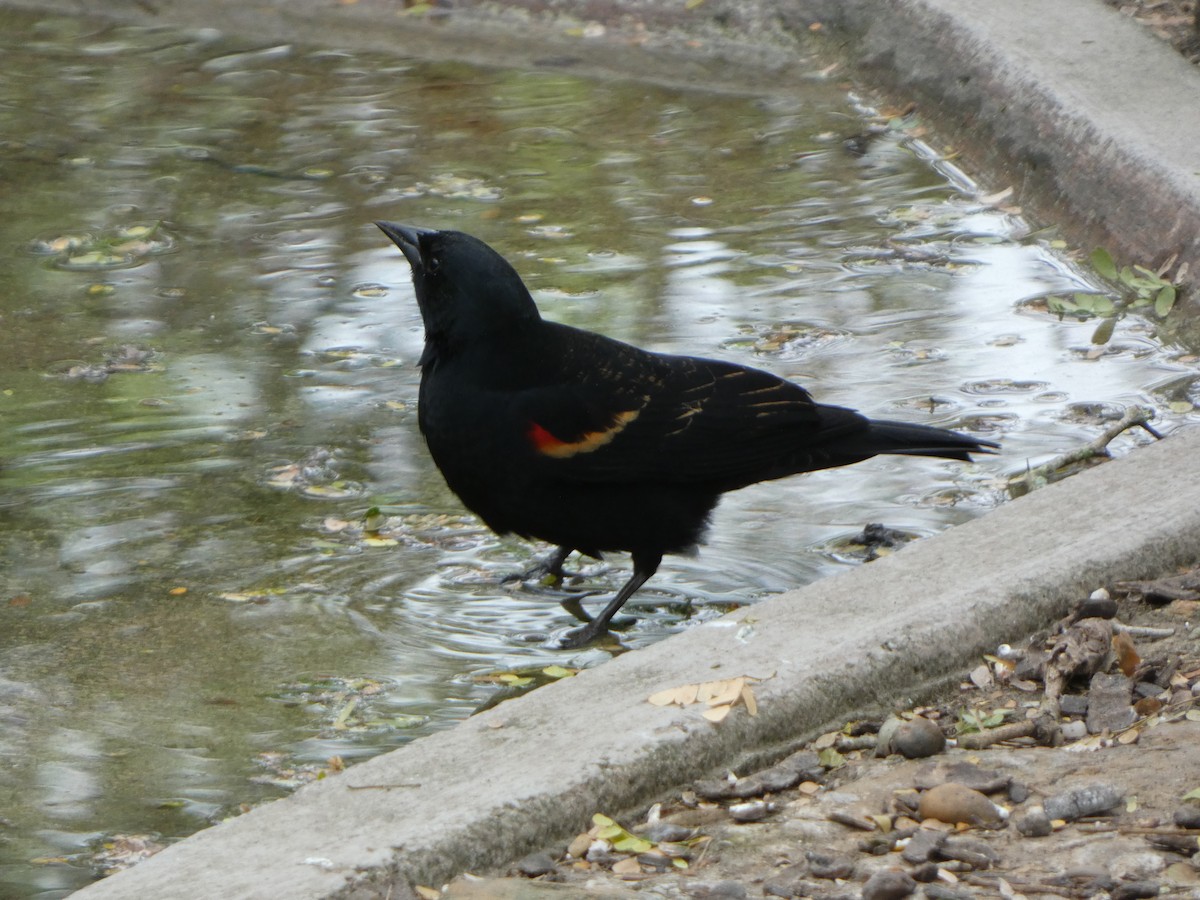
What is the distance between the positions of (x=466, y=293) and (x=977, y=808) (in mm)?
1702

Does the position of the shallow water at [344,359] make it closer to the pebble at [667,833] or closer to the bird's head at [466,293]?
the bird's head at [466,293]

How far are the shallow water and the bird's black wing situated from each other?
0.26m

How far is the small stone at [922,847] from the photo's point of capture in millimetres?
2342

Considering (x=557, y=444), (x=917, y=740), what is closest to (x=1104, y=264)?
(x=557, y=444)

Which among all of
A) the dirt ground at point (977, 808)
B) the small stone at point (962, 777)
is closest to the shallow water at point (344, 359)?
the dirt ground at point (977, 808)

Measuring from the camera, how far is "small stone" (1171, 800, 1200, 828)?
235cm

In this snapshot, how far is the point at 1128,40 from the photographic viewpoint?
6.41 metres

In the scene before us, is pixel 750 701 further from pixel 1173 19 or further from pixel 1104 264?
pixel 1173 19

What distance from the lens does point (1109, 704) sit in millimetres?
2812

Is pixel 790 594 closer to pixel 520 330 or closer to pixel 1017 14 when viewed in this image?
pixel 520 330

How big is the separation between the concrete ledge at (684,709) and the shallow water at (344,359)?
47 centimetres

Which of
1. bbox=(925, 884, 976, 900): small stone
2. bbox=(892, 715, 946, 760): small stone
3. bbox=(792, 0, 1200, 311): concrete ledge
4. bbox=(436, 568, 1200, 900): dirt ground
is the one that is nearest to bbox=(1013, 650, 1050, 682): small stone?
bbox=(436, 568, 1200, 900): dirt ground

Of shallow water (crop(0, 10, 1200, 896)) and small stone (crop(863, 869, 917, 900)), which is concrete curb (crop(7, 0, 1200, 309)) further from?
small stone (crop(863, 869, 917, 900))

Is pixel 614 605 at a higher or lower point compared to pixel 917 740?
lower
